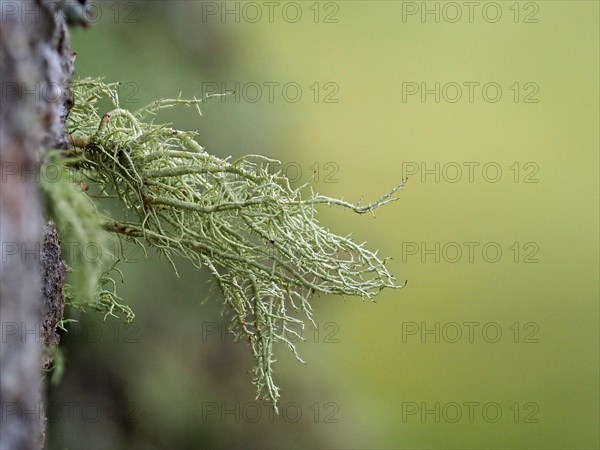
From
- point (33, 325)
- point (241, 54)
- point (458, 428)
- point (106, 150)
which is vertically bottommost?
point (458, 428)

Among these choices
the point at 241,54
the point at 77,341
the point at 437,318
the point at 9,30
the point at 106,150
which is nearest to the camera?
the point at 9,30

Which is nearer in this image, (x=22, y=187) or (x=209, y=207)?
(x=22, y=187)

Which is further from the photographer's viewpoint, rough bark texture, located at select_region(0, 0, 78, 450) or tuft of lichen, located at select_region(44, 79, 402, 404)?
tuft of lichen, located at select_region(44, 79, 402, 404)

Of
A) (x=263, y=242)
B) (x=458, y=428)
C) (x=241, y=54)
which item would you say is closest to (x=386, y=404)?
(x=458, y=428)

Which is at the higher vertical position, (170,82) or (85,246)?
(170,82)

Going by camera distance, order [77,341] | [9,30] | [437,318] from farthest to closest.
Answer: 1. [437,318]
2. [77,341]
3. [9,30]

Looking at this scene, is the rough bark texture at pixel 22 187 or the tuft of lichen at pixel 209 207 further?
the tuft of lichen at pixel 209 207

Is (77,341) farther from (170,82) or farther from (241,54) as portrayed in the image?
(241,54)

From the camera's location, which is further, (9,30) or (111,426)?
(111,426)
